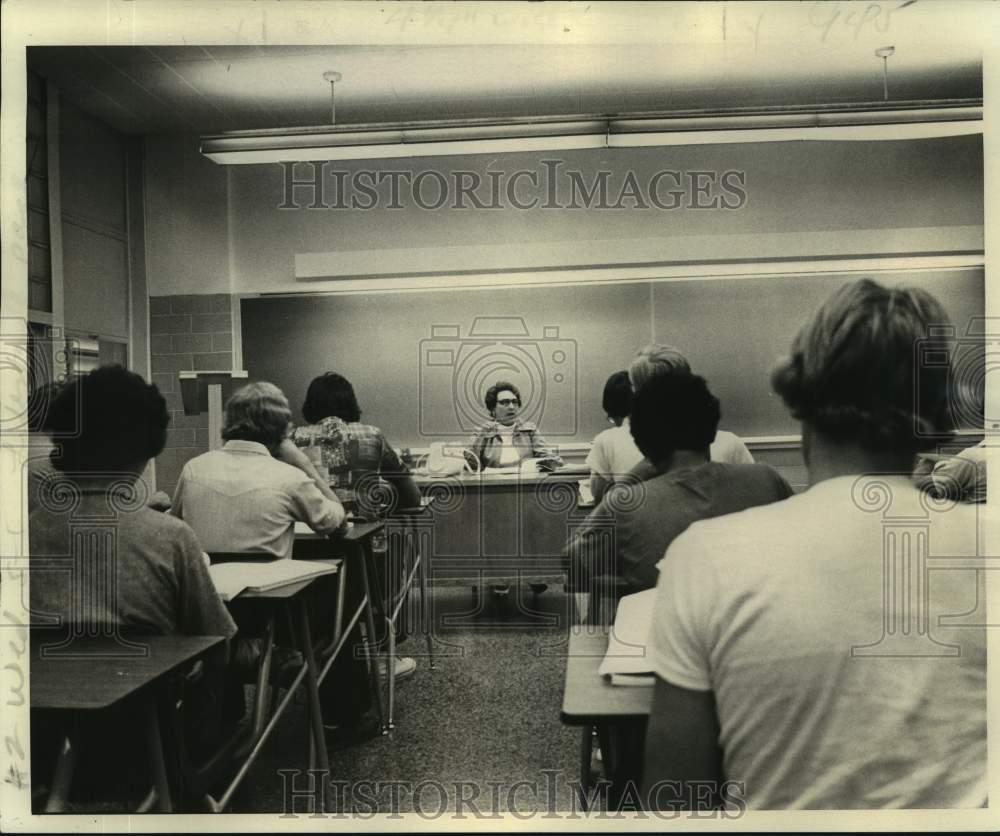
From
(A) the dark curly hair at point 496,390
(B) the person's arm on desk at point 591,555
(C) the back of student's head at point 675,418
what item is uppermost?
(A) the dark curly hair at point 496,390

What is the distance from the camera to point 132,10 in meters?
1.53

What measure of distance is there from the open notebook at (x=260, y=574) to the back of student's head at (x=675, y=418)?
0.76 m

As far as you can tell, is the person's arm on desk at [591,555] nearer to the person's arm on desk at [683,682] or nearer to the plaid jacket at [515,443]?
the plaid jacket at [515,443]

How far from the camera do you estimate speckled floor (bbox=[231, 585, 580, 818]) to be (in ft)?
5.16

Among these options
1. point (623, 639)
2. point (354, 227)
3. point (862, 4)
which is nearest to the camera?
point (623, 639)

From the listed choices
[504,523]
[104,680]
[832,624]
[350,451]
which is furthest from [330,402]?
[832,624]

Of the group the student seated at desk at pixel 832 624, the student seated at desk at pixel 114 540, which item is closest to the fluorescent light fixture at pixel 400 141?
the student seated at desk at pixel 114 540

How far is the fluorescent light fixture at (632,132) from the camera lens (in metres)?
1.57

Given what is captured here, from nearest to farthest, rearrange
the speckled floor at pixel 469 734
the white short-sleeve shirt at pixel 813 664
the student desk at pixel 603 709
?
the white short-sleeve shirt at pixel 813 664
the student desk at pixel 603 709
the speckled floor at pixel 469 734

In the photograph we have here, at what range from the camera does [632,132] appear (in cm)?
160

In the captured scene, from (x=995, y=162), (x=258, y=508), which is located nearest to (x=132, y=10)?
(x=258, y=508)

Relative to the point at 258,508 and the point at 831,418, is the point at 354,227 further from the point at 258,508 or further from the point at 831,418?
the point at 831,418

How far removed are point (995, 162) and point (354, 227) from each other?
1.39 meters

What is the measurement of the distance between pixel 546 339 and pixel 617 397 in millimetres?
200
